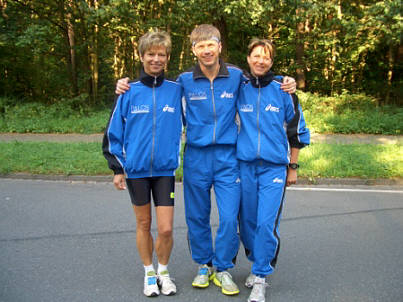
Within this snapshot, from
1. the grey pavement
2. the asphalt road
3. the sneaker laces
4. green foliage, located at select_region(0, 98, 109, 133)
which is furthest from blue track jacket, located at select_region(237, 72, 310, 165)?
green foliage, located at select_region(0, 98, 109, 133)

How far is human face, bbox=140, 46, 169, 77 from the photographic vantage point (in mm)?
3418

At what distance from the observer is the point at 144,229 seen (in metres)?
3.65

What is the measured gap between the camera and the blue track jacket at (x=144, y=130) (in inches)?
136

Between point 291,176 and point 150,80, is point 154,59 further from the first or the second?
point 291,176

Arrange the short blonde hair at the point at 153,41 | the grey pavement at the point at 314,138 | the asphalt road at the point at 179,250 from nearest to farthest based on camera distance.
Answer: the short blonde hair at the point at 153,41
the asphalt road at the point at 179,250
the grey pavement at the point at 314,138

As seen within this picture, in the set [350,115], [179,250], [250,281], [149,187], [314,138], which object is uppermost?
[149,187]

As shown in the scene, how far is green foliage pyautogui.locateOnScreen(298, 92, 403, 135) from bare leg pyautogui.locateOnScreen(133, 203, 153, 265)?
9.84 meters

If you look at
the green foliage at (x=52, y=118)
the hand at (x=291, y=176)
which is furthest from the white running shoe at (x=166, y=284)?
the green foliage at (x=52, y=118)

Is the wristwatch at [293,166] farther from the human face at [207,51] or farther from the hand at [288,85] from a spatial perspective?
the human face at [207,51]

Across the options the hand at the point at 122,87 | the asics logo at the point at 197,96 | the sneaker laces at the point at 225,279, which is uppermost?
the hand at the point at 122,87

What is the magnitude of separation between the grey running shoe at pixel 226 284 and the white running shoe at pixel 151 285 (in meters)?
0.53

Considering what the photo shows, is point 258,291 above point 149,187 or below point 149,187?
below

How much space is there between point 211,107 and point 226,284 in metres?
1.47

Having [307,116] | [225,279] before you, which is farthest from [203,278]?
[307,116]
